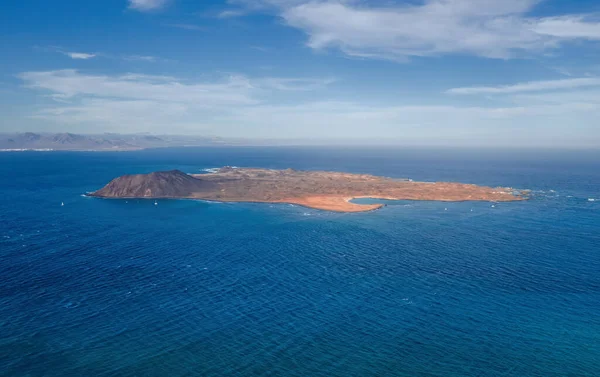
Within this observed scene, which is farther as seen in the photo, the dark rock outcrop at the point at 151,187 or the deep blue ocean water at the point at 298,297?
the dark rock outcrop at the point at 151,187

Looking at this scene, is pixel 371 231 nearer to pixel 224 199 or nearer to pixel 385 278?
pixel 385 278

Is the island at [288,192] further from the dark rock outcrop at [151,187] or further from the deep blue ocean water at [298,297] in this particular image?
the deep blue ocean water at [298,297]

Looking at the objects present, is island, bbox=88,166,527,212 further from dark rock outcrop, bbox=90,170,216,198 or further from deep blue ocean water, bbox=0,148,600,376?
deep blue ocean water, bbox=0,148,600,376

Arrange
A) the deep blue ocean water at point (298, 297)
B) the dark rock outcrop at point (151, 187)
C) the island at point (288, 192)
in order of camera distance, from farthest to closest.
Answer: the dark rock outcrop at point (151, 187)
the island at point (288, 192)
the deep blue ocean water at point (298, 297)

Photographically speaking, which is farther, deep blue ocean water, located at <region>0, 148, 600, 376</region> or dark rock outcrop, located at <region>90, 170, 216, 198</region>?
dark rock outcrop, located at <region>90, 170, 216, 198</region>

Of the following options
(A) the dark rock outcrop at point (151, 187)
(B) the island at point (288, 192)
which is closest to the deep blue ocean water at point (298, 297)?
(B) the island at point (288, 192)

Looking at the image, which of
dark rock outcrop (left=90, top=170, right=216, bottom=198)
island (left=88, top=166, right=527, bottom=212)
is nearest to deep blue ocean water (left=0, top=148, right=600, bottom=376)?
island (left=88, top=166, right=527, bottom=212)

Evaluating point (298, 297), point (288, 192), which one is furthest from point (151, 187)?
point (298, 297)

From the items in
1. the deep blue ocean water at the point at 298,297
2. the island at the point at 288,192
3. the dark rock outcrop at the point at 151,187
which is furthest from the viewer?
the dark rock outcrop at the point at 151,187
